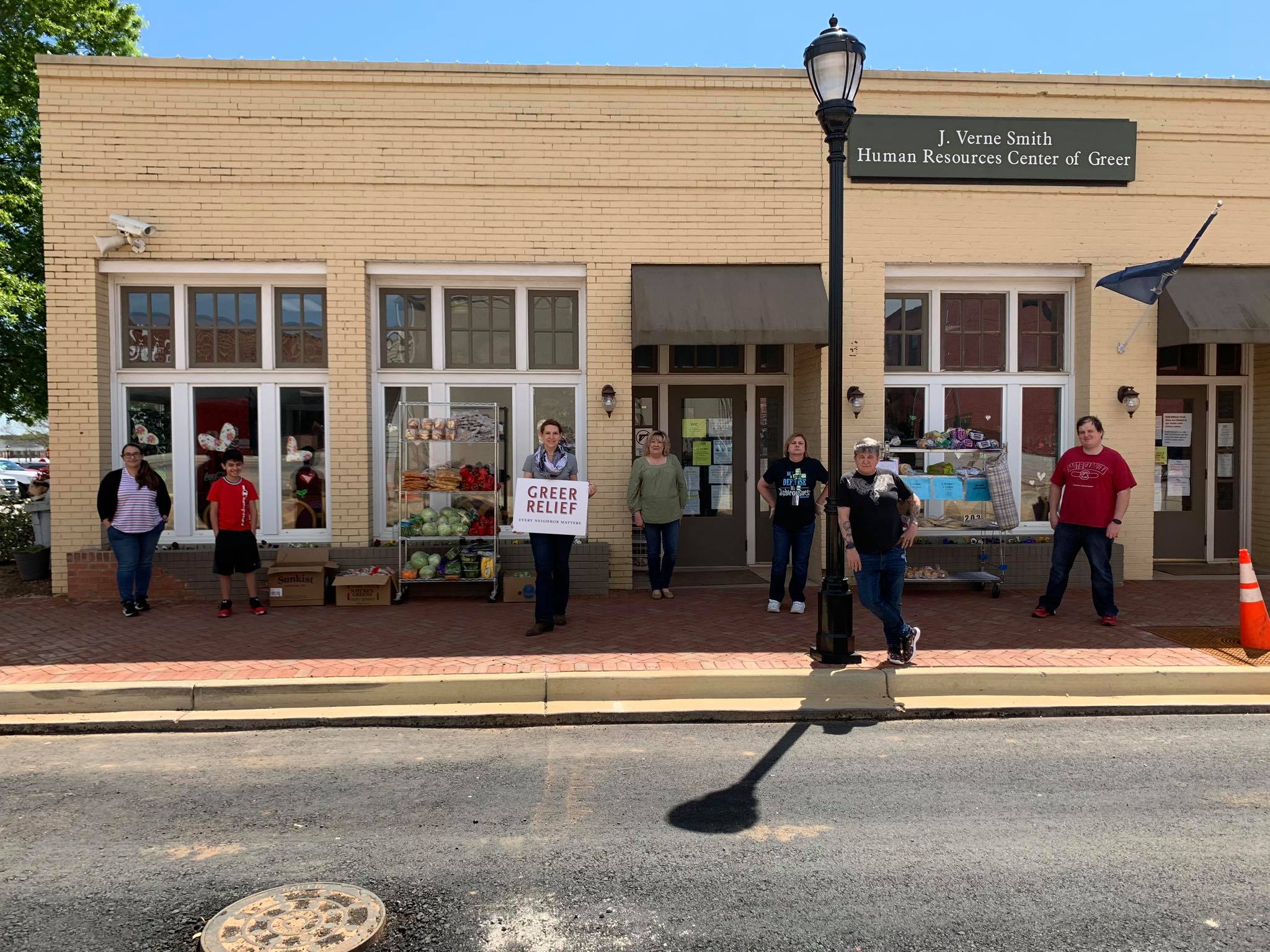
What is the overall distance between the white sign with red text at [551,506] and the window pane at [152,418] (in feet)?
15.0

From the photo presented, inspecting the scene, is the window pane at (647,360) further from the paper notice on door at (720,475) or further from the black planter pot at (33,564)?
the black planter pot at (33,564)

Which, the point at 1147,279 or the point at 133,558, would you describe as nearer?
the point at 133,558

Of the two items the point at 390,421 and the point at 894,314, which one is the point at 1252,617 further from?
the point at 390,421

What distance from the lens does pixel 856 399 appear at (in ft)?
33.7

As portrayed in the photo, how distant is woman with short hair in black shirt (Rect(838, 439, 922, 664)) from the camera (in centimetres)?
688

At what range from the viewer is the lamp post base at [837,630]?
7051 millimetres

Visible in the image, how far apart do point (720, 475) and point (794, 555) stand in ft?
9.63

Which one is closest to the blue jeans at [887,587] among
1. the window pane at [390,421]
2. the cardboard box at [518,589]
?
the cardboard box at [518,589]

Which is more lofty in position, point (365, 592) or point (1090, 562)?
point (1090, 562)

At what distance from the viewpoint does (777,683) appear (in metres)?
6.71

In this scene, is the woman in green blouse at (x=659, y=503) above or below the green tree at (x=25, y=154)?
below

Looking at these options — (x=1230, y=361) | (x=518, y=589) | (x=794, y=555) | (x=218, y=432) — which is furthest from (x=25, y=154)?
(x=1230, y=361)

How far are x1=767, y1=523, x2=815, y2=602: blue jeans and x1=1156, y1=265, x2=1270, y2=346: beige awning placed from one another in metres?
4.82

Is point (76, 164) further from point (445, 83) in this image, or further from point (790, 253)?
point (790, 253)
